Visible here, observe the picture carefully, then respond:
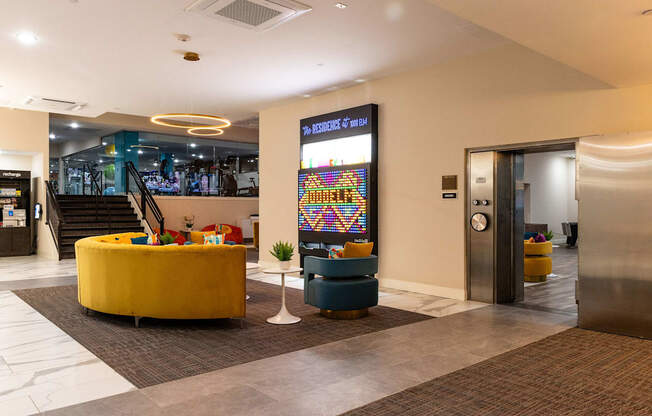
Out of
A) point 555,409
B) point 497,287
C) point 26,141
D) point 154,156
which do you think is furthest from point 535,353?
point 154,156

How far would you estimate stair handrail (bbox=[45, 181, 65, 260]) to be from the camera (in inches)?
451

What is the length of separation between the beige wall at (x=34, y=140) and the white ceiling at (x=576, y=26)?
454 inches

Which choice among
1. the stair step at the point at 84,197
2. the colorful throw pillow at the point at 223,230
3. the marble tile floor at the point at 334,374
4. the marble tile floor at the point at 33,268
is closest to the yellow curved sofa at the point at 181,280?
the marble tile floor at the point at 334,374

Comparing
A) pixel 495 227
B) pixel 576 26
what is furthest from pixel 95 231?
pixel 576 26

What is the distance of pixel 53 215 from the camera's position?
467 inches

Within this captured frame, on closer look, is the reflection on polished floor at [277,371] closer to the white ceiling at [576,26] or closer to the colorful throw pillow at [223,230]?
the white ceiling at [576,26]

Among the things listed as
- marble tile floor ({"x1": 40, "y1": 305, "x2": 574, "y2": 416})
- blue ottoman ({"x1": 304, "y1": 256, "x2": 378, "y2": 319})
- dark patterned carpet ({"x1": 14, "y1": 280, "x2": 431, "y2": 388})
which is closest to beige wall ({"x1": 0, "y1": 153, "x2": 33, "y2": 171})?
dark patterned carpet ({"x1": 14, "y1": 280, "x2": 431, "y2": 388})

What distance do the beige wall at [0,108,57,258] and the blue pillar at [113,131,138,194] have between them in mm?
2920

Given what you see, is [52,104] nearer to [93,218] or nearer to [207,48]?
[93,218]

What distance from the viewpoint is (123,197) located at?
1477 cm

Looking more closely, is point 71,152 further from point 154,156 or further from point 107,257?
point 107,257

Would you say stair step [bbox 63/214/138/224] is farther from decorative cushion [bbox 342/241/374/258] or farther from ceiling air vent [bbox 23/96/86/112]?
decorative cushion [bbox 342/241/374/258]

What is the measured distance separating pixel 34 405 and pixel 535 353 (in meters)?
4.09

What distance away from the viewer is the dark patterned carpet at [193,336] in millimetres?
4129
